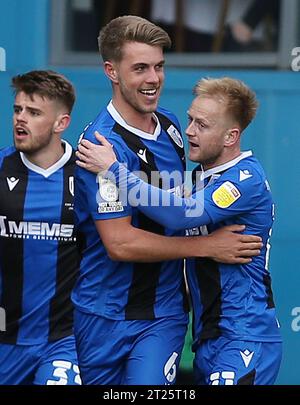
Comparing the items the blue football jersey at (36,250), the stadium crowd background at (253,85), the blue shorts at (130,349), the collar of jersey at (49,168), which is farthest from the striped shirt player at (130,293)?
the stadium crowd background at (253,85)

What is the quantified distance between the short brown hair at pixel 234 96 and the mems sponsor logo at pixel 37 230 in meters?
0.91

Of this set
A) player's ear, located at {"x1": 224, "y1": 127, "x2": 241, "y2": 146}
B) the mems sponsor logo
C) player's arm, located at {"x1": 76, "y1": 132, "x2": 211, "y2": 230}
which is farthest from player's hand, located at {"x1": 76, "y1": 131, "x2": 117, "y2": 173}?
the mems sponsor logo

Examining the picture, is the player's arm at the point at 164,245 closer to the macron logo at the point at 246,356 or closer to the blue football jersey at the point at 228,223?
the blue football jersey at the point at 228,223

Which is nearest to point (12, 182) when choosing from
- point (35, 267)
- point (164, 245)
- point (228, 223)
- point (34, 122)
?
point (34, 122)

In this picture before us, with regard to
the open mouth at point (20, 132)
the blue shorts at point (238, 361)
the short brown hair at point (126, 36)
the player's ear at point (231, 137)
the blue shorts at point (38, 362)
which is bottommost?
the blue shorts at point (38, 362)

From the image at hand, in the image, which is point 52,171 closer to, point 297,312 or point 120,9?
point 120,9

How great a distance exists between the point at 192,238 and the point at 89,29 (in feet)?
5.61

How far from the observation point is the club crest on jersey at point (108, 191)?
5.09 metres

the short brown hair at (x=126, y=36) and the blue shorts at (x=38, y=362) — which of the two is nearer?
the short brown hair at (x=126, y=36)

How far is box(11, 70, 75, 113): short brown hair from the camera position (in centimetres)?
578

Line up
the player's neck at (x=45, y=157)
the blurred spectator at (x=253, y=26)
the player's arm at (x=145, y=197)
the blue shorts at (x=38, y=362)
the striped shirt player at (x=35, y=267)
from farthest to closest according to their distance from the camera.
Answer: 1. the blurred spectator at (x=253, y=26)
2. the player's neck at (x=45, y=157)
3. the striped shirt player at (x=35, y=267)
4. the blue shorts at (x=38, y=362)
5. the player's arm at (x=145, y=197)

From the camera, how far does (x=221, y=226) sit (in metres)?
5.21

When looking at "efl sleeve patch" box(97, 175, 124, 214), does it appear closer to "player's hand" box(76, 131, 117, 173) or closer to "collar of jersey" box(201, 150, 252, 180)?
"player's hand" box(76, 131, 117, 173)
